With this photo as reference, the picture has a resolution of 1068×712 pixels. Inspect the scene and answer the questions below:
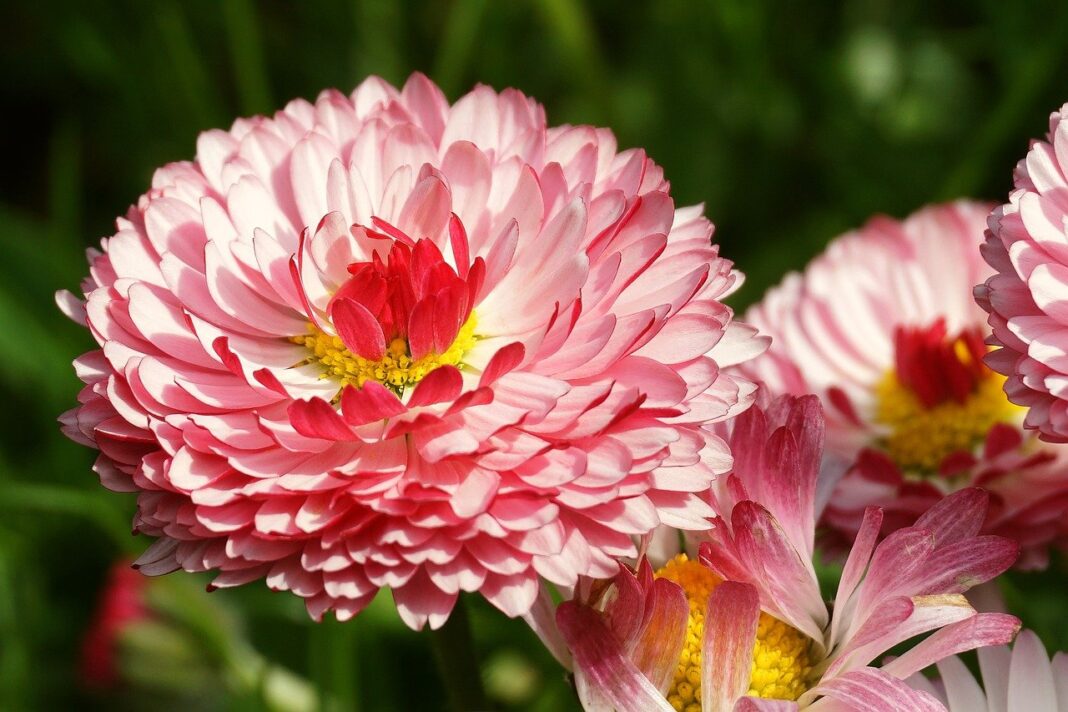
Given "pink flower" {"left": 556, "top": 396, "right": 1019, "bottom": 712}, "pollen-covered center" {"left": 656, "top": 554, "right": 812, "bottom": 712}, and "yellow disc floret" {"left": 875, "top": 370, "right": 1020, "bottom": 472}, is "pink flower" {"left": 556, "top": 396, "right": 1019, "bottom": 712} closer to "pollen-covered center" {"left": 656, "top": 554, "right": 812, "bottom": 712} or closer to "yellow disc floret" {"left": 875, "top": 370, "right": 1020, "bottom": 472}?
"pollen-covered center" {"left": 656, "top": 554, "right": 812, "bottom": 712}

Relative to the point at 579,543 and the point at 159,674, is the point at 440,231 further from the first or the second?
the point at 159,674

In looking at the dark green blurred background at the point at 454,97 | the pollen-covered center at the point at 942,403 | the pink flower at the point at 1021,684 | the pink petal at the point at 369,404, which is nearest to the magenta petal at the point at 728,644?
the pink flower at the point at 1021,684

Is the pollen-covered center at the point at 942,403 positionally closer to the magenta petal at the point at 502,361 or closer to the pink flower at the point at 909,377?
the pink flower at the point at 909,377

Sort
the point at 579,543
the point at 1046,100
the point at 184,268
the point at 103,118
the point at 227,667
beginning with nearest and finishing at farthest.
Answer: the point at 579,543 → the point at 184,268 → the point at 227,667 → the point at 1046,100 → the point at 103,118

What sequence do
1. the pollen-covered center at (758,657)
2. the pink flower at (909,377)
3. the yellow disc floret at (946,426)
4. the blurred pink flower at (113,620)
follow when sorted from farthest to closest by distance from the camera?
the blurred pink flower at (113,620), the yellow disc floret at (946,426), the pink flower at (909,377), the pollen-covered center at (758,657)

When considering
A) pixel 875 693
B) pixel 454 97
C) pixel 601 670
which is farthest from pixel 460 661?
pixel 454 97

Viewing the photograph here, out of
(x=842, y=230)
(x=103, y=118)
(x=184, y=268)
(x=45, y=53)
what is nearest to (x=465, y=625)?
(x=184, y=268)

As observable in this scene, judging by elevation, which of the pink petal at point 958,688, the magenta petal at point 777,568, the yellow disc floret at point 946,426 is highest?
the yellow disc floret at point 946,426

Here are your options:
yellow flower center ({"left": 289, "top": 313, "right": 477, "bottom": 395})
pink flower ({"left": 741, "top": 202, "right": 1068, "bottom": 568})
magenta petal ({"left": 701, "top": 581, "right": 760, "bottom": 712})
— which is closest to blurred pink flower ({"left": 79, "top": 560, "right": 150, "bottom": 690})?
yellow flower center ({"left": 289, "top": 313, "right": 477, "bottom": 395})
